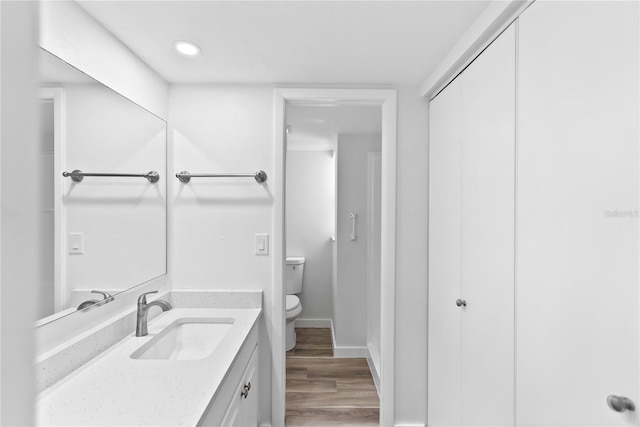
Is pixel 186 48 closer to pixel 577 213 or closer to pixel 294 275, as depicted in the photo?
pixel 577 213

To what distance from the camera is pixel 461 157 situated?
1.59 m

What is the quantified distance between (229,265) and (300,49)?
1.30m

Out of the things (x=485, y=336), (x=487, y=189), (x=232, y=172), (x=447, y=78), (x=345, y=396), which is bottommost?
(x=345, y=396)

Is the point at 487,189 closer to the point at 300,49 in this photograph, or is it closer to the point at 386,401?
the point at 300,49

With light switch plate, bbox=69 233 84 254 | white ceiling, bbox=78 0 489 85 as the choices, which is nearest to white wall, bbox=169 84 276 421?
white ceiling, bbox=78 0 489 85

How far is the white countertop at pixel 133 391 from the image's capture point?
0.94m

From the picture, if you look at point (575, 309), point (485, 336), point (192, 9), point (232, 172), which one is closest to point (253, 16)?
point (192, 9)

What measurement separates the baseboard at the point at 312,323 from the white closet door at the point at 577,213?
3.03 m

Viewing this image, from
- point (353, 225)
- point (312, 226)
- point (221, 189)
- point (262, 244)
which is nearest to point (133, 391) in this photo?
point (262, 244)

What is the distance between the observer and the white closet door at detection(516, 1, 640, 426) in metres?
0.76

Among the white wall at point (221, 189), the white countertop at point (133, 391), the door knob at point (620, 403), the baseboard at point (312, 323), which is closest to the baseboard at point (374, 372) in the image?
the baseboard at point (312, 323)

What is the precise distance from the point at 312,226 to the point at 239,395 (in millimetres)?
2673

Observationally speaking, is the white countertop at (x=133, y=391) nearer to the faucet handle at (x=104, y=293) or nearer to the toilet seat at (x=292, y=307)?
the faucet handle at (x=104, y=293)

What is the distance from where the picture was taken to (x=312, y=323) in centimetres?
401
